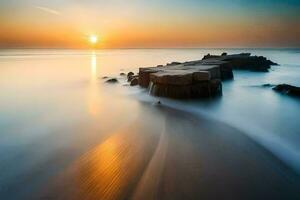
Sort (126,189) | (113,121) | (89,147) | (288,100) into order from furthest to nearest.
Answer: (288,100) → (113,121) → (89,147) → (126,189)

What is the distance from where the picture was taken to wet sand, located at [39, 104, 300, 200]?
3371mm

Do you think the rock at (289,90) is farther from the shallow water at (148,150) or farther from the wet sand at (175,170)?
the wet sand at (175,170)

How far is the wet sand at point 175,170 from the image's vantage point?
3.37 metres

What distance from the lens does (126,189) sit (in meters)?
3.46

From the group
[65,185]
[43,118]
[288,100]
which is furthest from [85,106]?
[288,100]

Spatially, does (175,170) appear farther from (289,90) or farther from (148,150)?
(289,90)

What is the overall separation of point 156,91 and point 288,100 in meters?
5.15

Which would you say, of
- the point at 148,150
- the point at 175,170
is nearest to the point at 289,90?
the point at 148,150

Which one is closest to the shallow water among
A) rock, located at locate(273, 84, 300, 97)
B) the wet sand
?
the wet sand

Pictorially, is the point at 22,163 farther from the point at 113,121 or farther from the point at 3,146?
the point at 113,121

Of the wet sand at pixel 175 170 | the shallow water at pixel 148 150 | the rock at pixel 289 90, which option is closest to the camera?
the wet sand at pixel 175 170

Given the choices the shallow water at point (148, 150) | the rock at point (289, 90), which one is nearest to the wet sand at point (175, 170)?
the shallow water at point (148, 150)

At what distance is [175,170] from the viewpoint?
3939mm

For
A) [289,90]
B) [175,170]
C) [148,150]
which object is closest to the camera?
[175,170]
